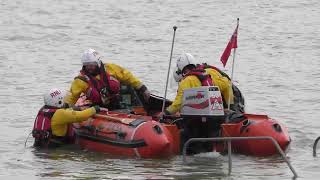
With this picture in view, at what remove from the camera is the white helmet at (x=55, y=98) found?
1728 centimetres

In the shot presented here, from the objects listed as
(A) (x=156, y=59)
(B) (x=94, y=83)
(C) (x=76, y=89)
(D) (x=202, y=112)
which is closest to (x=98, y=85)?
(B) (x=94, y=83)

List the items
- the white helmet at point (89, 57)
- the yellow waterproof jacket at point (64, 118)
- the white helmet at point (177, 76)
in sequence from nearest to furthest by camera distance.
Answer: the yellow waterproof jacket at point (64, 118) < the white helmet at point (177, 76) < the white helmet at point (89, 57)

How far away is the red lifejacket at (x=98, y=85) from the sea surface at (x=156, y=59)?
3.10ft

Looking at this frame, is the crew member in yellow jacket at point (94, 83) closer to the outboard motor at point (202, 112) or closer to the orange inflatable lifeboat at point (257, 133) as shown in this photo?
the outboard motor at point (202, 112)

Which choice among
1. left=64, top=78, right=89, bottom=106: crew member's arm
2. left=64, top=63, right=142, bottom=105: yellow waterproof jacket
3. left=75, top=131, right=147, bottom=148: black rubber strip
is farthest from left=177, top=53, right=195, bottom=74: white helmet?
left=64, top=78, right=89, bottom=106: crew member's arm

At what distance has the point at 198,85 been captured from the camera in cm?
1617

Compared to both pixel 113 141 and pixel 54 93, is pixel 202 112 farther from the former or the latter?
pixel 54 93

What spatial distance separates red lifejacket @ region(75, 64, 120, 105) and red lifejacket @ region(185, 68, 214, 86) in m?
1.80

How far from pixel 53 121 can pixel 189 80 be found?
243 cm

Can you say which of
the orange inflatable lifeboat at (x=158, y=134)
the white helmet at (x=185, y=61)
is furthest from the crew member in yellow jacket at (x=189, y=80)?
→ the orange inflatable lifeboat at (x=158, y=134)

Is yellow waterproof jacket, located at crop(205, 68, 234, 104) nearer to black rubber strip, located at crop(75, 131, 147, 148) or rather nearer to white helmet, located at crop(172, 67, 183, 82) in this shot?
white helmet, located at crop(172, 67, 183, 82)

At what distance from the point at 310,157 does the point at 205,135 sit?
189 centimetres

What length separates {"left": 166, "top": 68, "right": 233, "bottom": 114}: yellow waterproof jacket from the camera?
53.2ft

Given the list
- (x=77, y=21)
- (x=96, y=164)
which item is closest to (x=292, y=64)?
(x=77, y=21)
